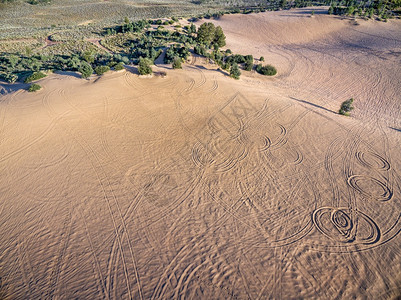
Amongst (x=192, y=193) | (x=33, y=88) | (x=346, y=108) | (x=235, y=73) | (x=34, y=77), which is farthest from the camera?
(x=235, y=73)

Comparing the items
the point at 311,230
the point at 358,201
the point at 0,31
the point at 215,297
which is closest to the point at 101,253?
the point at 215,297

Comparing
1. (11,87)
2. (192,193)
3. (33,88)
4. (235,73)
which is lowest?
(192,193)

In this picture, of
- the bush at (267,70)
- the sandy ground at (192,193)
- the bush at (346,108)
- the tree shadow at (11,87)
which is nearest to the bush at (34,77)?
the tree shadow at (11,87)

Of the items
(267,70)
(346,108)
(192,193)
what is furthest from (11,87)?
(346,108)

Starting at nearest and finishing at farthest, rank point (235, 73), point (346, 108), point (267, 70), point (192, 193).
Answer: point (192, 193) < point (346, 108) < point (235, 73) < point (267, 70)

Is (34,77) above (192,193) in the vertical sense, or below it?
above

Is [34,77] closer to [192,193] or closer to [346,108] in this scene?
[192,193]

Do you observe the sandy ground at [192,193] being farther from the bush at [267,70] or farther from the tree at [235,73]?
the bush at [267,70]

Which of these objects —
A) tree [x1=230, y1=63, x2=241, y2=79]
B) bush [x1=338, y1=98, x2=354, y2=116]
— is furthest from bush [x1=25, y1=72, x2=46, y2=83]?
bush [x1=338, y1=98, x2=354, y2=116]

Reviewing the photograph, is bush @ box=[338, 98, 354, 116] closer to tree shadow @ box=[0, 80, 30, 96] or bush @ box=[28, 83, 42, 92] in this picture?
bush @ box=[28, 83, 42, 92]
